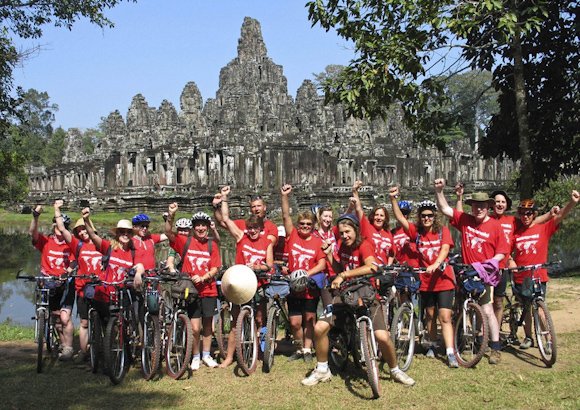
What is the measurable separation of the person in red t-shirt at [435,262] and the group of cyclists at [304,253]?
0.01 metres

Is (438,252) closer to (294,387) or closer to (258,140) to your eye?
(294,387)

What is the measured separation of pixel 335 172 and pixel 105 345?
3531 cm

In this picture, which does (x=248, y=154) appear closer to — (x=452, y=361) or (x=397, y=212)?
(x=397, y=212)

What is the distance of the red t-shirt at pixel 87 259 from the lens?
8.33 metres

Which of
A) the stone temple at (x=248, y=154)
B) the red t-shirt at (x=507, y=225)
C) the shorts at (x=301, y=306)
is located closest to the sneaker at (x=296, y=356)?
the shorts at (x=301, y=306)

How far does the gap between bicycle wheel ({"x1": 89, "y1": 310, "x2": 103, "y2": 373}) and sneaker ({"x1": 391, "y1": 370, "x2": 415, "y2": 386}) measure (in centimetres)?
342

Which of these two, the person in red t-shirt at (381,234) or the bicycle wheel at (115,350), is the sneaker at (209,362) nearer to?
the bicycle wheel at (115,350)

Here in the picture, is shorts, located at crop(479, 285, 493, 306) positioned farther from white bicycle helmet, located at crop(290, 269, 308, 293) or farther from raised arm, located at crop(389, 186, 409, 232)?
white bicycle helmet, located at crop(290, 269, 308, 293)

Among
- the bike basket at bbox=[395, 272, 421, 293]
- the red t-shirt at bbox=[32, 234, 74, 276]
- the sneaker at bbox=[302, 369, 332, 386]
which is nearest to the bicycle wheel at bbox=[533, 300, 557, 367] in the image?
the bike basket at bbox=[395, 272, 421, 293]

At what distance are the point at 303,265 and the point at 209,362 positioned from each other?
63.3 inches

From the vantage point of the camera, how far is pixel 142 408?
6.61 m

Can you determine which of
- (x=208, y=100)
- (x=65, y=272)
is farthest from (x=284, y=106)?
(x=65, y=272)

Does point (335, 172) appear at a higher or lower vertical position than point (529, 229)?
higher

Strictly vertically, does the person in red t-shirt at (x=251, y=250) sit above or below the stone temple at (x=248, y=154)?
below
